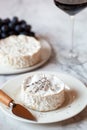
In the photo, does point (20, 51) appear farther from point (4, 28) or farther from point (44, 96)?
point (44, 96)

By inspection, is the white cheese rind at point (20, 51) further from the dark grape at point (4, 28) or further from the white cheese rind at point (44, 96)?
the white cheese rind at point (44, 96)

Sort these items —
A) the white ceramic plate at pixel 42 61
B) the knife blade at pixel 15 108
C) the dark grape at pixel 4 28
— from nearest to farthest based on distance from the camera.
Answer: the knife blade at pixel 15 108, the white ceramic plate at pixel 42 61, the dark grape at pixel 4 28

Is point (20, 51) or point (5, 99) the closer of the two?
point (5, 99)

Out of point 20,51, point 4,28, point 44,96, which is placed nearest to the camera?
point 44,96

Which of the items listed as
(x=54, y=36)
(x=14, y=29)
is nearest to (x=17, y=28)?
(x=14, y=29)

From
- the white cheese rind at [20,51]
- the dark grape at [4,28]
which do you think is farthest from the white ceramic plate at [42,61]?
the dark grape at [4,28]

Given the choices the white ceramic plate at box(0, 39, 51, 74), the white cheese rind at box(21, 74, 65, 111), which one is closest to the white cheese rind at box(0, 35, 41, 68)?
the white ceramic plate at box(0, 39, 51, 74)

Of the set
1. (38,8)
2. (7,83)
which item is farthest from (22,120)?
(38,8)

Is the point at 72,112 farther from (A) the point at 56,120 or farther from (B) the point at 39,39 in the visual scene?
(B) the point at 39,39
